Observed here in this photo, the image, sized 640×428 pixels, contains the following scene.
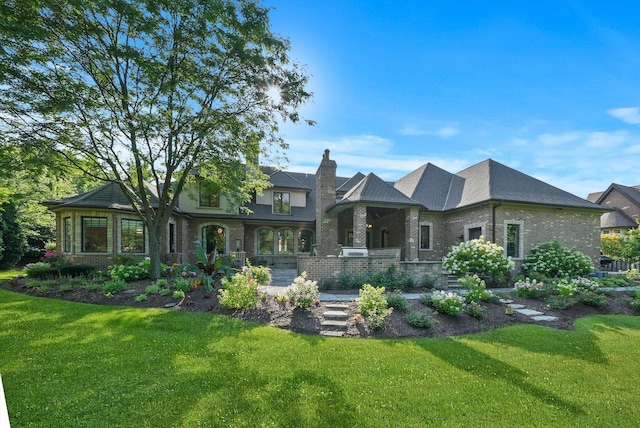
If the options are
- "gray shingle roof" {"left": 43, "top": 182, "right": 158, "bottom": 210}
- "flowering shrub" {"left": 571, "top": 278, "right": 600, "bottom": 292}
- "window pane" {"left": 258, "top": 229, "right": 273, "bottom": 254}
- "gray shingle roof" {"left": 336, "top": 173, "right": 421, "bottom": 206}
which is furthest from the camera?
"window pane" {"left": 258, "top": 229, "right": 273, "bottom": 254}

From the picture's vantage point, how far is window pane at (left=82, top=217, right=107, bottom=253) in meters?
13.9

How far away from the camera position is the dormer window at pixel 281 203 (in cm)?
2044

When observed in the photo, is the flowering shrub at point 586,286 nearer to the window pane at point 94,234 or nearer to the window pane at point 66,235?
the window pane at point 94,234

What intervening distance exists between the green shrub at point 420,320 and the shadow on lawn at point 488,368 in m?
0.67

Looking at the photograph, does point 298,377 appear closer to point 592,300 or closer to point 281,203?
point 592,300

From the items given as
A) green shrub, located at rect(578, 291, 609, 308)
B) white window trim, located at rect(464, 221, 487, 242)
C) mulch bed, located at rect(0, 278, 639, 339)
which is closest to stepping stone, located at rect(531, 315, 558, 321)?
mulch bed, located at rect(0, 278, 639, 339)

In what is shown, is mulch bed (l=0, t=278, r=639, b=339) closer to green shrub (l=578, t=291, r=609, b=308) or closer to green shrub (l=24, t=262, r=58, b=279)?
green shrub (l=578, t=291, r=609, b=308)

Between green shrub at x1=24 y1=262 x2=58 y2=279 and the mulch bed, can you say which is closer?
the mulch bed

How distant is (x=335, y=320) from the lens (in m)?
6.84

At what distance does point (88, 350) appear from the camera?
4918mm

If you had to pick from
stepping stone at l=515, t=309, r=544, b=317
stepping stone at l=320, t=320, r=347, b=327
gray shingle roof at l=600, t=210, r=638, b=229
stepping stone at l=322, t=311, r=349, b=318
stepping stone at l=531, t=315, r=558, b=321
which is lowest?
stepping stone at l=531, t=315, r=558, b=321

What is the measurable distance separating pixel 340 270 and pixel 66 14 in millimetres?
10937

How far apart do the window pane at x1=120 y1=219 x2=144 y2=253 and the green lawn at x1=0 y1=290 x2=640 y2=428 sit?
27.9ft

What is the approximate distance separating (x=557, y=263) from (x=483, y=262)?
4.56m
